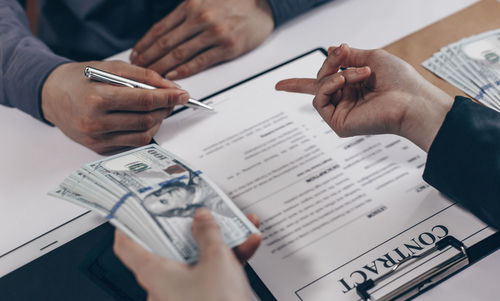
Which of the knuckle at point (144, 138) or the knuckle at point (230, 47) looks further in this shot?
the knuckle at point (230, 47)

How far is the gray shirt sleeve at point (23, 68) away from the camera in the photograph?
2.80 feet

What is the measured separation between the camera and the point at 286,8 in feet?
3.20

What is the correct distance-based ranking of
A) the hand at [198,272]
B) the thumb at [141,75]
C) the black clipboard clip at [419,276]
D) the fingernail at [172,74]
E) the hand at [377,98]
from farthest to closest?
the fingernail at [172,74] < the thumb at [141,75] < the hand at [377,98] < the black clipboard clip at [419,276] < the hand at [198,272]

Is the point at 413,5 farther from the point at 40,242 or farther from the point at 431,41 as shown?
the point at 40,242

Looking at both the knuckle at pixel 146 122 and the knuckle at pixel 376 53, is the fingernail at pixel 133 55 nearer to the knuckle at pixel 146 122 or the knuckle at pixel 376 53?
the knuckle at pixel 146 122

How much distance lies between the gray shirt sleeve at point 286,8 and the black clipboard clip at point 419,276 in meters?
0.61

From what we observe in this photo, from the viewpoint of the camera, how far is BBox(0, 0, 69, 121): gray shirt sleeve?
85 cm

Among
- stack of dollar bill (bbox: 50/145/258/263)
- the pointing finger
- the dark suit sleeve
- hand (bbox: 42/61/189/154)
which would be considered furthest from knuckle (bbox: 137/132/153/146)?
the dark suit sleeve

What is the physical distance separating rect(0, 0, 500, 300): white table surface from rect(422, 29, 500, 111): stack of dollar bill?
0.11 meters

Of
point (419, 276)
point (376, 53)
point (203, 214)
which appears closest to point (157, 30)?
point (376, 53)

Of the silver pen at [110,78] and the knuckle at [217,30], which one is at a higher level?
the knuckle at [217,30]

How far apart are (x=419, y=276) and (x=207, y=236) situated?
11.7 inches

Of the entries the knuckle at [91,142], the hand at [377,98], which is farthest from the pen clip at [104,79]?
the hand at [377,98]

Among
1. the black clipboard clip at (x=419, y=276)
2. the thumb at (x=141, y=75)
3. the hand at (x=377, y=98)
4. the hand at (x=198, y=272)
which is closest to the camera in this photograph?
the hand at (x=198, y=272)
